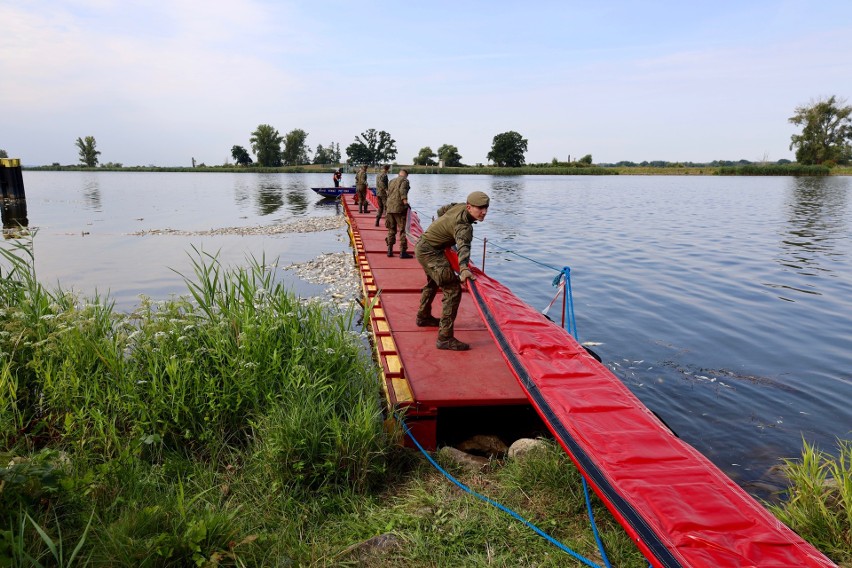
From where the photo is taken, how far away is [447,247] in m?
6.37

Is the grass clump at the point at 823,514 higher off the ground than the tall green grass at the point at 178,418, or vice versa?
the tall green grass at the point at 178,418

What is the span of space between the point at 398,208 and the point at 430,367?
21.6ft

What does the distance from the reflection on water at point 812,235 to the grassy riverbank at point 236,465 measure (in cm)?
1561

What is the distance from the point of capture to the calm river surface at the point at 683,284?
22.5 ft

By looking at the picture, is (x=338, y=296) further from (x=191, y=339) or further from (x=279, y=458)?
(x=279, y=458)

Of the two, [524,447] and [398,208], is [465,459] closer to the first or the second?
[524,447]

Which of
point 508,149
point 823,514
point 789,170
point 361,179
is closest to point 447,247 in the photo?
point 823,514

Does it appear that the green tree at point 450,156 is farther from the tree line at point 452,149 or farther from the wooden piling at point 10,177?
the wooden piling at point 10,177

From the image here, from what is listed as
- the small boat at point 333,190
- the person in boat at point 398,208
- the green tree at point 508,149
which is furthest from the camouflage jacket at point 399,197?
the green tree at point 508,149

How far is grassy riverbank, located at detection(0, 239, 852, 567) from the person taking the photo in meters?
3.03

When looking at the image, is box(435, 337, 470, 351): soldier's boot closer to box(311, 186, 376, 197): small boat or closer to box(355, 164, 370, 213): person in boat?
box(355, 164, 370, 213): person in boat

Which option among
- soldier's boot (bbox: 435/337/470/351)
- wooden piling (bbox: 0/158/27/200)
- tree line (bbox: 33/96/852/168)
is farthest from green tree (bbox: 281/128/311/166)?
soldier's boot (bbox: 435/337/470/351)

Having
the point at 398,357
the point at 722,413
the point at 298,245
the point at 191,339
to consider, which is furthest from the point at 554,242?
the point at 191,339

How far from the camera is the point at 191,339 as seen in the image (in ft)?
15.5
